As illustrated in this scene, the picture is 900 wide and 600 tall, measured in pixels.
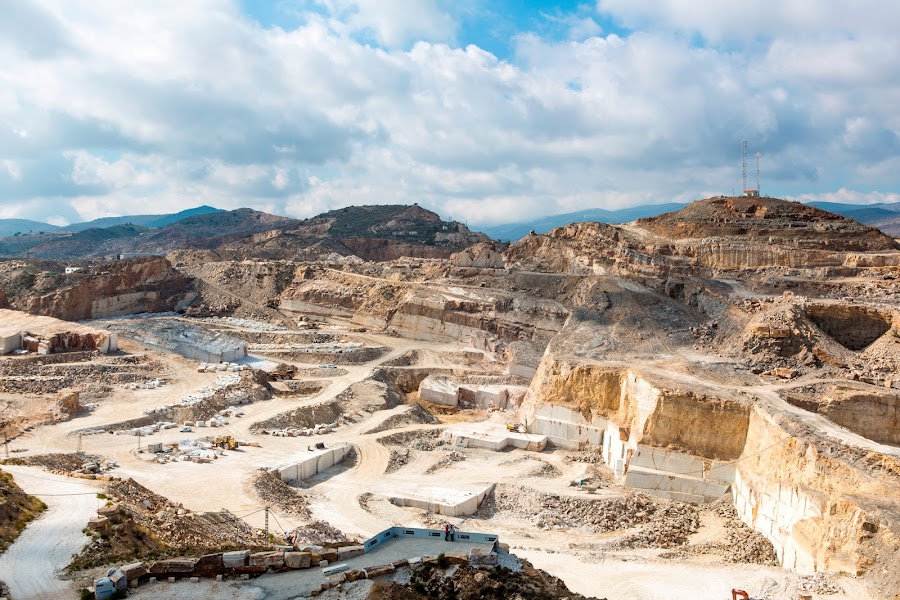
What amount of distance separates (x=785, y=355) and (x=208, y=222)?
557 ft

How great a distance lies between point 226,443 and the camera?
3266cm

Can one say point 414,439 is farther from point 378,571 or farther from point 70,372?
point 378,571

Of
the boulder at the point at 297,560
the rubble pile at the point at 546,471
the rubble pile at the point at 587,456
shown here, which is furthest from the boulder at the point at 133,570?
the rubble pile at the point at 587,456

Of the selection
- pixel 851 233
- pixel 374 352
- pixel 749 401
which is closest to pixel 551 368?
pixel 749 401

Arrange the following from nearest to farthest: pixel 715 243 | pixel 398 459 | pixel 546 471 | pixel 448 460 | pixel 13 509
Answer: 1. pixel 13 509
2. pixel 546 471
3. pixel 398 459
4. pixel 448 460
5. pixel 715 243

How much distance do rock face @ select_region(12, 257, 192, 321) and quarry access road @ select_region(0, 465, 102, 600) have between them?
3898 centimetres

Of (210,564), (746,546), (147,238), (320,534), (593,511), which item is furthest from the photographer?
(147,238)

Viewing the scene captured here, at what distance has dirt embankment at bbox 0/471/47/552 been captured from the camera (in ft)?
55.3

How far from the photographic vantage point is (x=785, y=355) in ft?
123

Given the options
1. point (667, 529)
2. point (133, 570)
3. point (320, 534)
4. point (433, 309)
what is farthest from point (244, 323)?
point (133, 570)

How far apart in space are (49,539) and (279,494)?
1085cm

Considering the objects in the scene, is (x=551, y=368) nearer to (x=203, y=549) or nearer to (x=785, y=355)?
(x=785, y=355)

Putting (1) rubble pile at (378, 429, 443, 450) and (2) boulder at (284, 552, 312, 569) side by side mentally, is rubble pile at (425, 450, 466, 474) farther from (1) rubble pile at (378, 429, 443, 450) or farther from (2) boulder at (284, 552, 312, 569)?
(2) boulder at (284, 552, 312, 569)

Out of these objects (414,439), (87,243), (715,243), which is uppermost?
(87,243)
